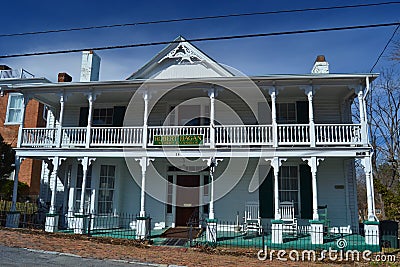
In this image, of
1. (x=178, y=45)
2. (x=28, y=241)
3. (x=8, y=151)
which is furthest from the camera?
(x=8, y=151)

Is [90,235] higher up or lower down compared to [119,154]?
lower down

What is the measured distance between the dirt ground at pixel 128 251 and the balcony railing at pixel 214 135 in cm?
399

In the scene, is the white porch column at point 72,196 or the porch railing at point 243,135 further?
the white porch column at point 72,196

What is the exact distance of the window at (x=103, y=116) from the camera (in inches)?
633

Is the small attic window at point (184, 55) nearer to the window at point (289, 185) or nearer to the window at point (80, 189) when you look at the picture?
the window at point (289, 185)

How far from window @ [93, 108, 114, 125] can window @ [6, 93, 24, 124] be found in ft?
24.4

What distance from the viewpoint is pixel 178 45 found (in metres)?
14.7

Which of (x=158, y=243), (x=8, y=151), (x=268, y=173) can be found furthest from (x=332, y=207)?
(x=8, y=151)

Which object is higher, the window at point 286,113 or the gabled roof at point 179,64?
the gabled roof at point 179,64

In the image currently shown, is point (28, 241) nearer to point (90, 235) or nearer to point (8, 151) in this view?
point (90, 235)

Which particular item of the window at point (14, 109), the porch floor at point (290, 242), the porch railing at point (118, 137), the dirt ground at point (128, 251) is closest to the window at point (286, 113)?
the porch floor at point (290, 242)

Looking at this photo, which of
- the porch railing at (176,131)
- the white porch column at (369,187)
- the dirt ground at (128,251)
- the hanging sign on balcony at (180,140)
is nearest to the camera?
the dirt ground at (128,251)

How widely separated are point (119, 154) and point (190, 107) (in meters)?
3.76

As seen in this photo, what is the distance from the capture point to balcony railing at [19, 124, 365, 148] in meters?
12.7
